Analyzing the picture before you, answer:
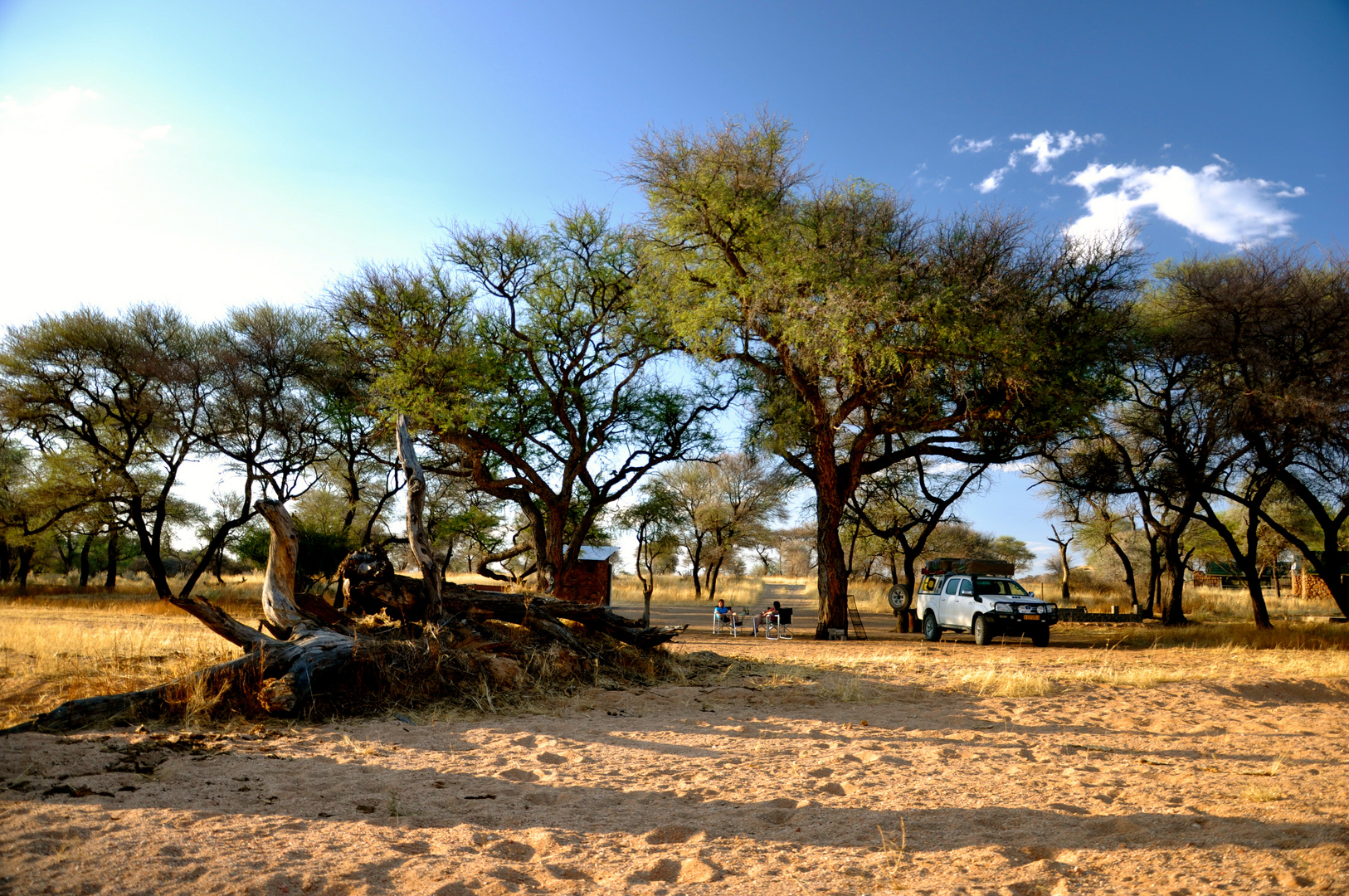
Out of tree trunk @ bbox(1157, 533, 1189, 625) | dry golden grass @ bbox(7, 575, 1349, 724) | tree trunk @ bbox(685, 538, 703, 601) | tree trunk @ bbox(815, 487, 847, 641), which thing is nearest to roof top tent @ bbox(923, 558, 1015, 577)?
dry golden grass @ bbox(7, 575, 1349, 724)

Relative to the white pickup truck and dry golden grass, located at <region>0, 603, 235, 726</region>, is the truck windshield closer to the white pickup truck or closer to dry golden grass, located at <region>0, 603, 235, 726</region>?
the white pickup truck

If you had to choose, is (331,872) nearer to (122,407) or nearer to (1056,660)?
(1056,660)

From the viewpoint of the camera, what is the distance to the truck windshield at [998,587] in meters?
21.1

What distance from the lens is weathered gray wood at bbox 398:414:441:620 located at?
10.4 m

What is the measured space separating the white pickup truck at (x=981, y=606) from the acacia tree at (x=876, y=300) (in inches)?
160

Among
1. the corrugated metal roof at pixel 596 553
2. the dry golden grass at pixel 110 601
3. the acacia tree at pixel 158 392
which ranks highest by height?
the acacia tree at pixel 158 392

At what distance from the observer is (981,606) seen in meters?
20.3

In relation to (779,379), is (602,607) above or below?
below

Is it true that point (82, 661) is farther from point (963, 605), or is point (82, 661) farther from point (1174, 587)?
point (1174, 587)

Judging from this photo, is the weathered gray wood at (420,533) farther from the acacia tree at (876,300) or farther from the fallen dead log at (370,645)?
the acacia tree at (876,300)

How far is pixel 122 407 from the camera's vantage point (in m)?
28.4

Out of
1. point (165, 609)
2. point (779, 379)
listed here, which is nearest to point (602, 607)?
point (779, 379)

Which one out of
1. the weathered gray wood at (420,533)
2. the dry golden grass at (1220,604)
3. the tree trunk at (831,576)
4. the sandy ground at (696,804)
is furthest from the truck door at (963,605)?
the weathered gray wood at (420,533)

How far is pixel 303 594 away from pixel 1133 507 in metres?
28.7
